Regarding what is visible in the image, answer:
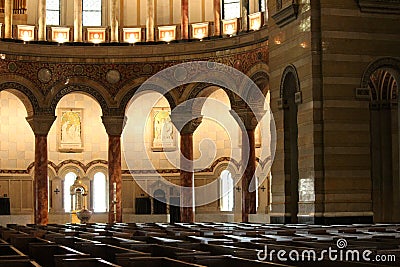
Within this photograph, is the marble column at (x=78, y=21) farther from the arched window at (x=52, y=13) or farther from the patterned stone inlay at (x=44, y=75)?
the patterned stone inlay at (x=44, y=75)

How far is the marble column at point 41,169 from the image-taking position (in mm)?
28469

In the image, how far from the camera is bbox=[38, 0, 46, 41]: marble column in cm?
2908

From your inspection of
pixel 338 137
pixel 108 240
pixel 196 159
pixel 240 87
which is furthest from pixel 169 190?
pixel 108 240

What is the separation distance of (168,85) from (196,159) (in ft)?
16.2

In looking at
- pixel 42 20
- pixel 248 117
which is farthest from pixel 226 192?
pixel 42 20

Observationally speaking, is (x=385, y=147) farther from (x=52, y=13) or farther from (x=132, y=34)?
(x=52, y=13)

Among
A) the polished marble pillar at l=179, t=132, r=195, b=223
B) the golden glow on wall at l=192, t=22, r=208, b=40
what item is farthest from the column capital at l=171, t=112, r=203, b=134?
the golden glow on wall at l=192, t=22, r=208, b=40

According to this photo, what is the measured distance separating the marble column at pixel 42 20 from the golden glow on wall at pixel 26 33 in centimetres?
Answer: 29

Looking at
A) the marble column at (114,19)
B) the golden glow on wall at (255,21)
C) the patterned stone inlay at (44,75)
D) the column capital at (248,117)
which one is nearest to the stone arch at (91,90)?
the patterned stone inlay at (44,75)

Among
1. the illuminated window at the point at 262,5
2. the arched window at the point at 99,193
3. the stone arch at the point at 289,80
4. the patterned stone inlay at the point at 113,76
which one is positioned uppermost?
the illuminated window at the point at 262,5

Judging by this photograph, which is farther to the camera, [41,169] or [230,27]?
[41,169]

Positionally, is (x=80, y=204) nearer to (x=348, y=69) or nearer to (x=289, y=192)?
(x=289, y=192)

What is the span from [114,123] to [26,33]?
4.55 m

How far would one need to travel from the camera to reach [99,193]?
34000 mm
